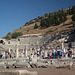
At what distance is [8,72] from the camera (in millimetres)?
5430

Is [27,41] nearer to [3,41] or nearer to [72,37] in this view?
[3,41]

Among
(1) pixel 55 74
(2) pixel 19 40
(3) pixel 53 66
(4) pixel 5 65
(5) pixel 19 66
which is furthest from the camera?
(2) pixel 19 40

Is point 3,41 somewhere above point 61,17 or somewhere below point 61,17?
below

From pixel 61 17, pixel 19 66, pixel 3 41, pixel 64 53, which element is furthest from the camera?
pixel 61 17

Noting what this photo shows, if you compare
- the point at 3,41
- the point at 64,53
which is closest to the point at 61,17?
the point at 3,41

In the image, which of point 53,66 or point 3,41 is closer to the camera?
point 53,66

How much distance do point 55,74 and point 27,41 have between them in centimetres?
3684

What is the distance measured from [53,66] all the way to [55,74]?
3079mm

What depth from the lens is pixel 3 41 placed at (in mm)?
44719

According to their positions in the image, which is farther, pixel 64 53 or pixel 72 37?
pixel 72 37

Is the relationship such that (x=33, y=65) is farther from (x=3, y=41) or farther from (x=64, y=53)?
(x=3, y=41)

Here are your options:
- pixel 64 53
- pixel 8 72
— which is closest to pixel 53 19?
pixel 64 53

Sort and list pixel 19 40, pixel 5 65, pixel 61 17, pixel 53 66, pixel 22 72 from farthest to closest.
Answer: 1. pixel 61 17
2. pixel 19 40
3. pixel 5 65
4. pixel 53 66
5. pixel 22 72

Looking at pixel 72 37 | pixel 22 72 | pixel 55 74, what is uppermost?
pixel 72 37
